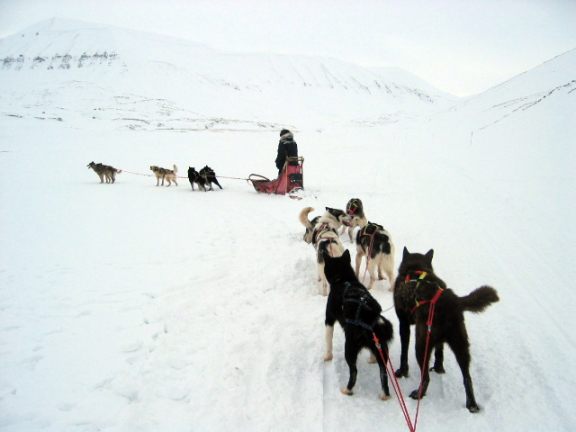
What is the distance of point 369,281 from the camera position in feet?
14.6

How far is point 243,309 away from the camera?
3840 mm

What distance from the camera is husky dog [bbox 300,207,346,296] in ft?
13.1

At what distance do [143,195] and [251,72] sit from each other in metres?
68.2

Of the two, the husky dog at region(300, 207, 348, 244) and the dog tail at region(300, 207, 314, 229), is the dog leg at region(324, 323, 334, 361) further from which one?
the dog tail at region(300, 207, 314, 229)

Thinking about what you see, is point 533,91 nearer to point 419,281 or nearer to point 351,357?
point 419,281

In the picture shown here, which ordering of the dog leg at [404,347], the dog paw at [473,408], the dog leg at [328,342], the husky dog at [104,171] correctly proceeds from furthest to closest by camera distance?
1. the husky dog at [104,171]
2. the dog leg at [328,342]
3. the dog leg at [404,347]
4. the dog paw at [473,408]

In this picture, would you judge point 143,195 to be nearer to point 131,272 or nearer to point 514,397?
point 131,272

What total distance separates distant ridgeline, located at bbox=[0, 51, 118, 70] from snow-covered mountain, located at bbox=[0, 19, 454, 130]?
0.60ft

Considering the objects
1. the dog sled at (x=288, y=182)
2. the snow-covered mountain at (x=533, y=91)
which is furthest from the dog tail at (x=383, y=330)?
the snow-covered mountain at (x=533, y=91)

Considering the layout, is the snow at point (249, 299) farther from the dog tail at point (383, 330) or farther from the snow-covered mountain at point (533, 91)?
the snow-covered mountain at point (533, 91)

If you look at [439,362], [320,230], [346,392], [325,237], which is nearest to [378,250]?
[325,237]

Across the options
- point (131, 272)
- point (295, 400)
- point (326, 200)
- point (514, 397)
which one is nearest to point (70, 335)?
point (131, 272)

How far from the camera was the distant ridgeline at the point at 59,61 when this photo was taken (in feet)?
182

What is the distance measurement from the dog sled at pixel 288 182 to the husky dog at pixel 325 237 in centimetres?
400
